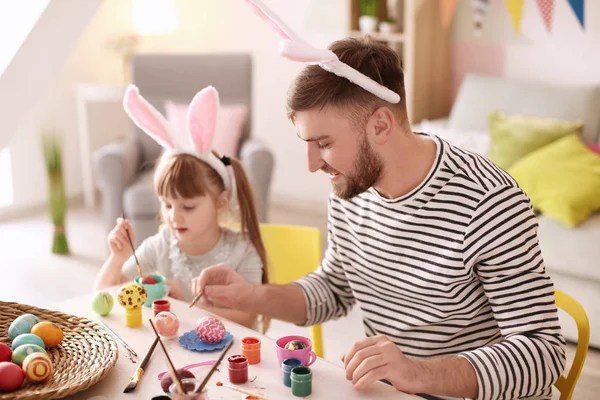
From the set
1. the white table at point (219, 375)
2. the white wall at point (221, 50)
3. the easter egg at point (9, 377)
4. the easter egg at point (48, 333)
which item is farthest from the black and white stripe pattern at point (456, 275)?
the white wall at point (221, 50)

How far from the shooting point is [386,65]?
1431mm

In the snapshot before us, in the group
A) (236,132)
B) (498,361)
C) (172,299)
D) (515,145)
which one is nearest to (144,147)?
(236,132)

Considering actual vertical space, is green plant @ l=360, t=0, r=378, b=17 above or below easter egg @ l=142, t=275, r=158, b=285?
above

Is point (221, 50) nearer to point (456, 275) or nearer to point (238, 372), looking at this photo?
point (456, 275)

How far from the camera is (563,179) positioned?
9.66 ft

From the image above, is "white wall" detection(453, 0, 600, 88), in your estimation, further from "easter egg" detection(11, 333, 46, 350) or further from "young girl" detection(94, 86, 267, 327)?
"easter egg" detection(11, 333, 46, 350)

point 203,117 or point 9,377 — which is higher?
point 203,117

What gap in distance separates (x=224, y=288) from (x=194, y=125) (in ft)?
1.76

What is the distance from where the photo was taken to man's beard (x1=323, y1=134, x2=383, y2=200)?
1456 millimetres

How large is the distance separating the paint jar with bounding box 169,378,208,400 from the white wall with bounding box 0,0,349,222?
3.51 meters

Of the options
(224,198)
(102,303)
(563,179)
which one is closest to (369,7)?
(563,179)

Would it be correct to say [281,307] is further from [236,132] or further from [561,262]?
[236,132]

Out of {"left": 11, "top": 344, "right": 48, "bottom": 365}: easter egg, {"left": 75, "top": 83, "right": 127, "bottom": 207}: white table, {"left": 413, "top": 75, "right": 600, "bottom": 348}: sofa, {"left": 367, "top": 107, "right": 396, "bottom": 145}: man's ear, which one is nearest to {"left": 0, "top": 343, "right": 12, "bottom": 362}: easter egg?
{"left": 11, "top": 344, "right": 48, "bottom": 365}: easter egg

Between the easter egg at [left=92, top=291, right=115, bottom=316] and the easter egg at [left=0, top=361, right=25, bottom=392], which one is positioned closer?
the easter egg at [left=0, top=361, right=25, bottom=392]
